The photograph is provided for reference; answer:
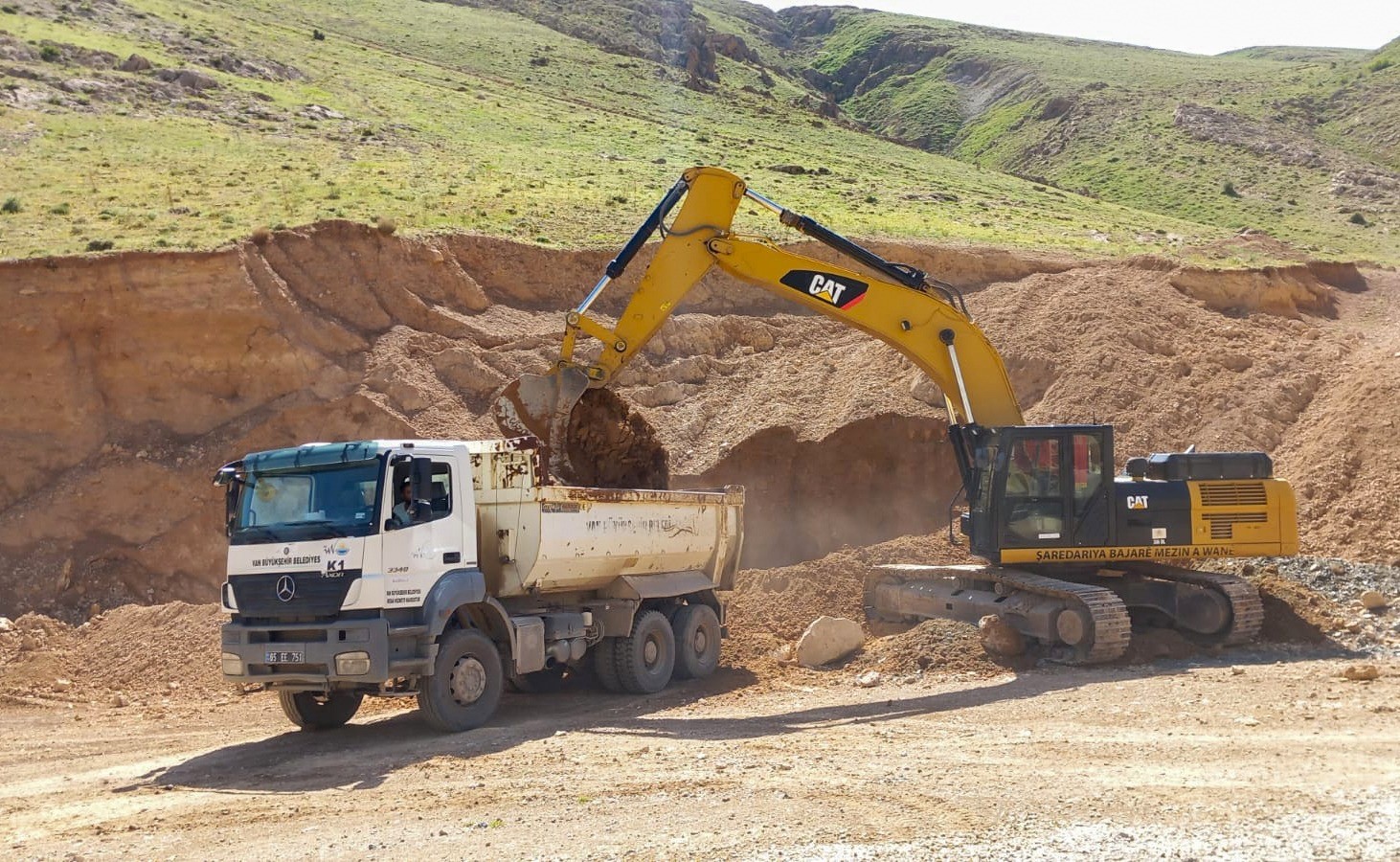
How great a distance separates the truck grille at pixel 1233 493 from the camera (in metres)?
16.1

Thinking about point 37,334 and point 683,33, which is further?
point 683,33

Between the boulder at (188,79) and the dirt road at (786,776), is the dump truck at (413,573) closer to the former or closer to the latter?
the dirt road at (786,776)

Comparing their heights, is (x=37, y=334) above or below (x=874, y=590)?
above

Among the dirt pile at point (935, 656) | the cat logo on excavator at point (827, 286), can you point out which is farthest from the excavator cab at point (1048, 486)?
the cat logo on excavator at point (827, 286)

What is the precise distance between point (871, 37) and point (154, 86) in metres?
88.7

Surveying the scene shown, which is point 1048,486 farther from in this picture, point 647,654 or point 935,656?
point 647,654

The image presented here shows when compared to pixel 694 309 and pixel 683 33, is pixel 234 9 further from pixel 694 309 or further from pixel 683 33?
pixel 694 309

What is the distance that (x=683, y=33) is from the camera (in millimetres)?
91812

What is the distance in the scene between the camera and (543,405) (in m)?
15.1

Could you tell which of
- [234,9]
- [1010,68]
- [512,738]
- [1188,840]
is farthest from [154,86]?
[1010,68]

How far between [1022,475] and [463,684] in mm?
7516

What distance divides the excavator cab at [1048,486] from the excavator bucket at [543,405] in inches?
212

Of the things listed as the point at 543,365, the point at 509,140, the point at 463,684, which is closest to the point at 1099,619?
the point at 463,684

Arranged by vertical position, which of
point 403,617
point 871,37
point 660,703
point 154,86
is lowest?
point 660,703
